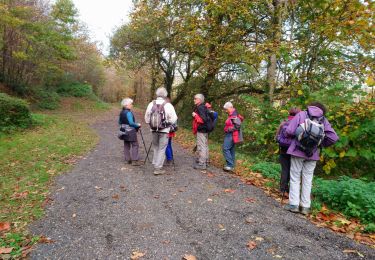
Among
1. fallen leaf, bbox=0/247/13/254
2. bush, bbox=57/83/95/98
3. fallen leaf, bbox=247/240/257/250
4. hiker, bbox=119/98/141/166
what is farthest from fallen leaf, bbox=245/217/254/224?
bush, bbox=57/83/95/98

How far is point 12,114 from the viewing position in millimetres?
13531

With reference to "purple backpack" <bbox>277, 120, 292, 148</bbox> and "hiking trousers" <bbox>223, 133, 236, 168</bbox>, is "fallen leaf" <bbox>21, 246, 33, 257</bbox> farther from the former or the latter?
"hiking trousers" <bbox>223, 133, 236, 168</bbox>

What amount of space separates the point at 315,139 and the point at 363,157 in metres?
3.82

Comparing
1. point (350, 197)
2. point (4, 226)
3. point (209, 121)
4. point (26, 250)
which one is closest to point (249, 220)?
point (350, 197)

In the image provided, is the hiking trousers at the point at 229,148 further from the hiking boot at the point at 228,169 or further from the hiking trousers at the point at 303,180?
the hiking trousers at the point at 303,180

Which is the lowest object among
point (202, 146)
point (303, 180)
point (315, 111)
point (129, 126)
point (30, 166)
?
point (30, 166)

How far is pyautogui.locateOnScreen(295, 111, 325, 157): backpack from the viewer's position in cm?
501

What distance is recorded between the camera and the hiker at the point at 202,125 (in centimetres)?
765

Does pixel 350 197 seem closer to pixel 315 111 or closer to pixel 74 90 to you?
pixel 315 111

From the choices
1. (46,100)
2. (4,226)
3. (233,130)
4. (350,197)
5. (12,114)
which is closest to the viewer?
(4,226)

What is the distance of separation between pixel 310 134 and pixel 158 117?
3659 millimetres

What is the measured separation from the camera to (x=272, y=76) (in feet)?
38.3

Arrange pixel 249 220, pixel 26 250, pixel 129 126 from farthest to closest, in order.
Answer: pixel 129 126
pixel 249 220
pixel 26 250

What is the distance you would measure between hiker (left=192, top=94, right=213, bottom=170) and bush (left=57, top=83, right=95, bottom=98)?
26622mm
